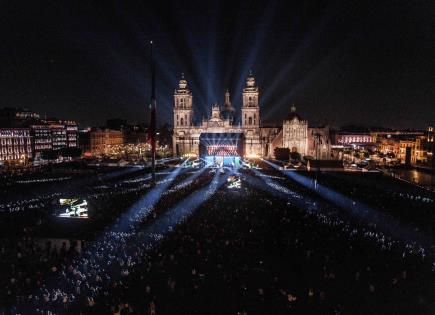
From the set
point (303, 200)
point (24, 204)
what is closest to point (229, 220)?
point (303, 200)

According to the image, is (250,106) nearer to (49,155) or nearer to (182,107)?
(182,107)

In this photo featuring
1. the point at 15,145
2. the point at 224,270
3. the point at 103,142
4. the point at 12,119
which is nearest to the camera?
the point at 224,270

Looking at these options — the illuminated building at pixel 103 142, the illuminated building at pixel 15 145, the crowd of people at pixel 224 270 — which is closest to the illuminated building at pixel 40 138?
the illuminated building at pixel 15 145

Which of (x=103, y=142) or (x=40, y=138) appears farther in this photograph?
(x=103, y=142)

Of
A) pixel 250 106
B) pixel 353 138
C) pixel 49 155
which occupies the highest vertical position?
pixel 250 106

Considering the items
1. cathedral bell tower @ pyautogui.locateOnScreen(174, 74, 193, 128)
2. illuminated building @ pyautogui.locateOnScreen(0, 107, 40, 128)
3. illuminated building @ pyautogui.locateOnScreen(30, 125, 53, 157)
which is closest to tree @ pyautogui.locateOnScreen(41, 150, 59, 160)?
illuminated building @ pyautogui.locateOnScreen(30, 125, 53, 157)

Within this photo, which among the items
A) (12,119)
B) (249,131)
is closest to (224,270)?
(249,131)

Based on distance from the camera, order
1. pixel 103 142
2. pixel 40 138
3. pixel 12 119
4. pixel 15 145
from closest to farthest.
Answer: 1. pixel 15 145
2. pixel 40 138
3. pixel 12 119
4. pixel 103 142

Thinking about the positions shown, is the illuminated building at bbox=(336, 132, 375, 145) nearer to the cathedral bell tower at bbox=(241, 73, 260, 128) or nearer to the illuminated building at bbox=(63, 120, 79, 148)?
the cathedral bell tower at bbox=(241, 73, 260, 128)
